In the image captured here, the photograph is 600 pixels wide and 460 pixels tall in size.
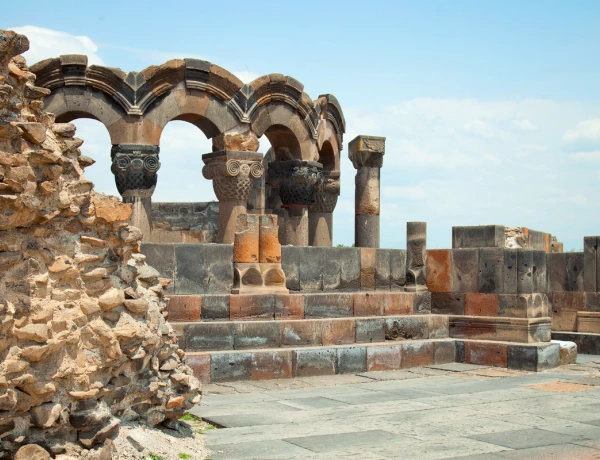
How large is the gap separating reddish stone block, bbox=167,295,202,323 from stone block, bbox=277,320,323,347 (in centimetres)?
91

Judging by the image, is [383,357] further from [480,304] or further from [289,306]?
[480,304]

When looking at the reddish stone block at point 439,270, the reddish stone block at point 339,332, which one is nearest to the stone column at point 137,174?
the reddish stone block at point 339,332

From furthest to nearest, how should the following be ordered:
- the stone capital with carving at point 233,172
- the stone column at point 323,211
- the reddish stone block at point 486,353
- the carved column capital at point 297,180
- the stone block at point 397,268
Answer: the stone column at point 323,211 → the carved column capital at point 297,180 → the stone capital with carving at point 233,172 → the stone block at point 397,268 → the reddish stone block at point 486,353

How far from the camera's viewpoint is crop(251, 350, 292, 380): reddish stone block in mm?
8140

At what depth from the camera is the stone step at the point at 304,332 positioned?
818 cm

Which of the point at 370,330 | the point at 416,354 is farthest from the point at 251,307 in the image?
the point at 416,354

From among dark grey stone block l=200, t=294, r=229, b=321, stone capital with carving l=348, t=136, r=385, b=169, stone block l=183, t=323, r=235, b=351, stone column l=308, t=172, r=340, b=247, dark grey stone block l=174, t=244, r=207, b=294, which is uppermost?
stone capital with carving l=348, t=136, r=385, b=169

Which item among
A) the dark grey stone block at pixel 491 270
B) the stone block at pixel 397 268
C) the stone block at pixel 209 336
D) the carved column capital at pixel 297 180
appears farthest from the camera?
the carved column capital at pixel 297 180

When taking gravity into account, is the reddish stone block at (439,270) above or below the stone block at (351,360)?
above

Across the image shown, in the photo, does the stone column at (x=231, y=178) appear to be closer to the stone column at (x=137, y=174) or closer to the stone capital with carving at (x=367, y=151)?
the stone column at (x=137, y=174)

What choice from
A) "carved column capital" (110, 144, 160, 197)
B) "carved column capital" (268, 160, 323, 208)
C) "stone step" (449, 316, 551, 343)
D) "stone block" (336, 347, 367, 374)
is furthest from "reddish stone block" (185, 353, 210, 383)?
"carved column capital" (268, 160, 323, 208)

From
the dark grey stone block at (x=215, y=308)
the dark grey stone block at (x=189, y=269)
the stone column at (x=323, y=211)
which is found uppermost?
the stone column at (x=323, y=211)

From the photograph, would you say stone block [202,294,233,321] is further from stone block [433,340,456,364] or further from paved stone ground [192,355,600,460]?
stone block [433,340,456,364]

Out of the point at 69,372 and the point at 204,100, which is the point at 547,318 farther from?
the point at 69,372
